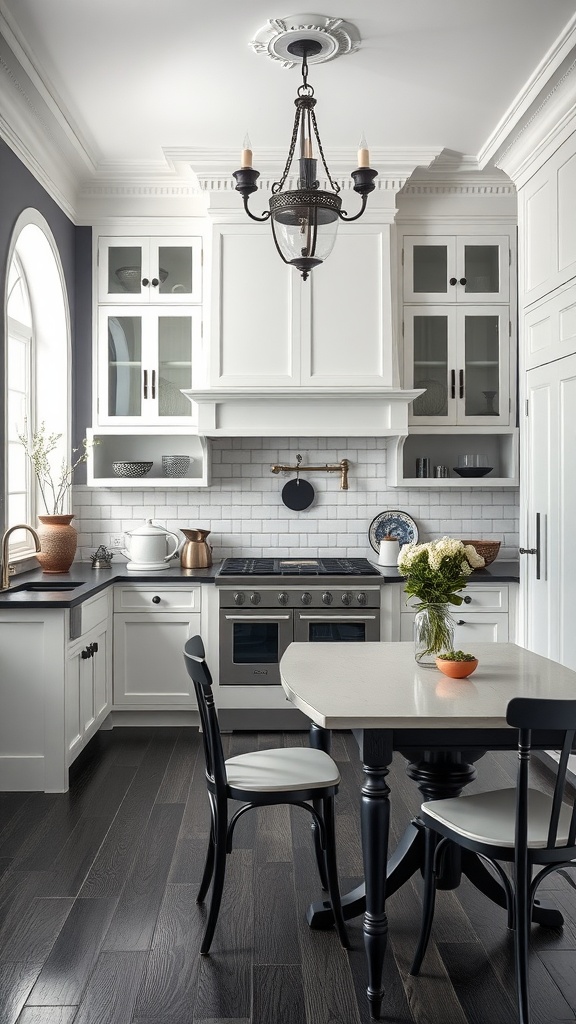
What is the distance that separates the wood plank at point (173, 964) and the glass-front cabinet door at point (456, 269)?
3640 millimetres

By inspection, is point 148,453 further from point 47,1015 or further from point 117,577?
point 47,1015

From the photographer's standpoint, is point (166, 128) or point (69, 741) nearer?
point (69, 741)

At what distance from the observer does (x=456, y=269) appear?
505cm

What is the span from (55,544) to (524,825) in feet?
10.4

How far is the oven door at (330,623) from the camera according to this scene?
4637 millimetres

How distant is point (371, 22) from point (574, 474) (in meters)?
2.06

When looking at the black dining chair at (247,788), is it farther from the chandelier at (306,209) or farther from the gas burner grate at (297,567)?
the gas burner grate at (297,567)

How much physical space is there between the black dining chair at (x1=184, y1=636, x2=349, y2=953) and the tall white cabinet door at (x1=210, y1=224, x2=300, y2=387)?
253 centimetres

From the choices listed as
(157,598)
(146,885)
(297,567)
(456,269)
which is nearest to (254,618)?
(297,567)

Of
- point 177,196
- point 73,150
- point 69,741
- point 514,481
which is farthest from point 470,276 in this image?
point 69,741

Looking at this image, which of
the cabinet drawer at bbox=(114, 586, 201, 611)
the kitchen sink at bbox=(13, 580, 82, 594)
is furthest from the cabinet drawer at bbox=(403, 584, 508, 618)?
the kitchen sink at bbox=(13, 580, 82, 594)

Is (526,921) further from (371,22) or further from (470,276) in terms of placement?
(470,276)

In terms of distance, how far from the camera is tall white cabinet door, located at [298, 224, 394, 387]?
4801 mm

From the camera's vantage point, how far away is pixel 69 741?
380cm
